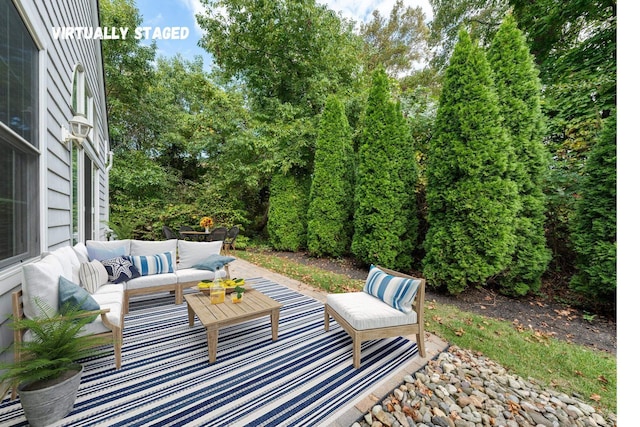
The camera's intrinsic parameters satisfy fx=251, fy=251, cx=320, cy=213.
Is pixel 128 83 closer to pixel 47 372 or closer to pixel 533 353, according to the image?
pixel 47 372

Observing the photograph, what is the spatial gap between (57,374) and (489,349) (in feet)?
11.9

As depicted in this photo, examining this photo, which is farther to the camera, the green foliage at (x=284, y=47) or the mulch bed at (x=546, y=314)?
the green foliage at (x=284, y=47)

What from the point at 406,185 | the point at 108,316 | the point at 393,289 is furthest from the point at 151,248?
the point at 406,185

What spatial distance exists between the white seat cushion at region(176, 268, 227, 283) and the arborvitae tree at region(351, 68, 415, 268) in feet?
9.91

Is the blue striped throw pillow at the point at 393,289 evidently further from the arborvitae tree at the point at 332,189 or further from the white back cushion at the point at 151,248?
the arborvitae tree at the point at 332,189

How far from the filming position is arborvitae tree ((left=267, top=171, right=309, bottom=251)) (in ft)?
27.0

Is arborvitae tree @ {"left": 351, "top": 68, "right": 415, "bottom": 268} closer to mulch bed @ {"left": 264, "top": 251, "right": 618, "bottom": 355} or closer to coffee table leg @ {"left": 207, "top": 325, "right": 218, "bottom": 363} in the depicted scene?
mulch bed @ {"left": 264, "top": 251, "right": 618, "bottom": 355}

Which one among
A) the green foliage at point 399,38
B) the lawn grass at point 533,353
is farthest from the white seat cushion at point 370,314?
the green foliage at point 399,38

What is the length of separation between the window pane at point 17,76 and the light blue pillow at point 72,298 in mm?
1332

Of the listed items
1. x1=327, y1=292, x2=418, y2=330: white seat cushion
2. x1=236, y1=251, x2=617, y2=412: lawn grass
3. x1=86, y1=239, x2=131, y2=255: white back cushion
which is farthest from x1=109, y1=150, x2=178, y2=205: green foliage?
x1=236, y1=251, x2=617, y2=412: lawn grass

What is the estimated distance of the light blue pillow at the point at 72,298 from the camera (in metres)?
2.05

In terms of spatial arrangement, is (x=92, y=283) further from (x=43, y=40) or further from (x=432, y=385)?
(x=432, y=385)

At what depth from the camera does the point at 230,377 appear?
213cm

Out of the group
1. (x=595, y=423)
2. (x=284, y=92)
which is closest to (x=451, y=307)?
(x=595, y=423)
